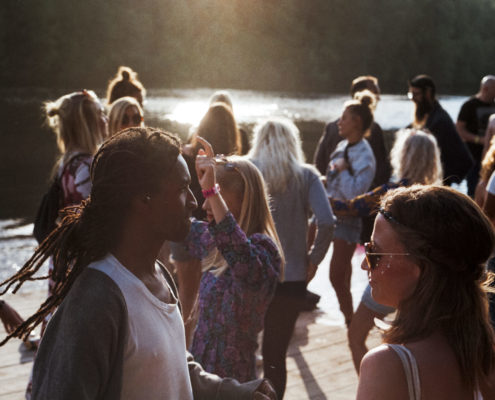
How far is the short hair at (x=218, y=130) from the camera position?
175 inches

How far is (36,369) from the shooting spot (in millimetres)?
1398

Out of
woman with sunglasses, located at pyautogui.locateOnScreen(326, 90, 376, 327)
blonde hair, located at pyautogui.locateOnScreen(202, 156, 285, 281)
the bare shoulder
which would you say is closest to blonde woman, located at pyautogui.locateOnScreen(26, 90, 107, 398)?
blonde hair, located at pyautogui.locateOnScreen(202, 156, 285, 281)

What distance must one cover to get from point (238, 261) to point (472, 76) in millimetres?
58666

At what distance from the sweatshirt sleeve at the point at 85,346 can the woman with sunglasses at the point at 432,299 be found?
0.58 m

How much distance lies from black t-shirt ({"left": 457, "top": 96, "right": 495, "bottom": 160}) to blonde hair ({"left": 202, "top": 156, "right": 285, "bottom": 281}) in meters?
6.30

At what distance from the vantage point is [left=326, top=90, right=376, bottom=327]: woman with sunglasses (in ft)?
17.0

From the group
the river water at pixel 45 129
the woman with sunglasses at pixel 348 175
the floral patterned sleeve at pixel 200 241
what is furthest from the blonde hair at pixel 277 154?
the woman with sunglasses at pixel 348 175

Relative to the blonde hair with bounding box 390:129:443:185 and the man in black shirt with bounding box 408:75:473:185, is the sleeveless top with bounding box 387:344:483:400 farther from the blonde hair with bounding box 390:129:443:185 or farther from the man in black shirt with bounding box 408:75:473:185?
the man in black shirt with bounding box 408:75:473:185

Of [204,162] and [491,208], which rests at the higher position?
[204,162]

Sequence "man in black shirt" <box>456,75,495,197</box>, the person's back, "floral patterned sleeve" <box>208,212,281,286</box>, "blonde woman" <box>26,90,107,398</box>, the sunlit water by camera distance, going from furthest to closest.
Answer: the sunlit water → "man in black shirt" <box>456,75,495,197</box> → "blonde woman" <box>26,90,107,398</box> → "floral patterned sleeve" <box>208,212,281,286</box> → the person's back

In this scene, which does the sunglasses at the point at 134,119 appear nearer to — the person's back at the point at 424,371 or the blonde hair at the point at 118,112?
the blonde hair at the point at 118,112

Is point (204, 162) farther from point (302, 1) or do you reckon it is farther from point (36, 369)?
point (302, 1)

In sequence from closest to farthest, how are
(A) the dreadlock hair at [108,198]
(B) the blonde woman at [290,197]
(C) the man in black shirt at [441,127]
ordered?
(A) the dreadlock hair at [108,198] → (B) the blonde woman at [290,197] → (C) the man in black shirt at [441,127]

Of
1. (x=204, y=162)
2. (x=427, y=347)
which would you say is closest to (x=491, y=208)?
(x=204, y=162)
